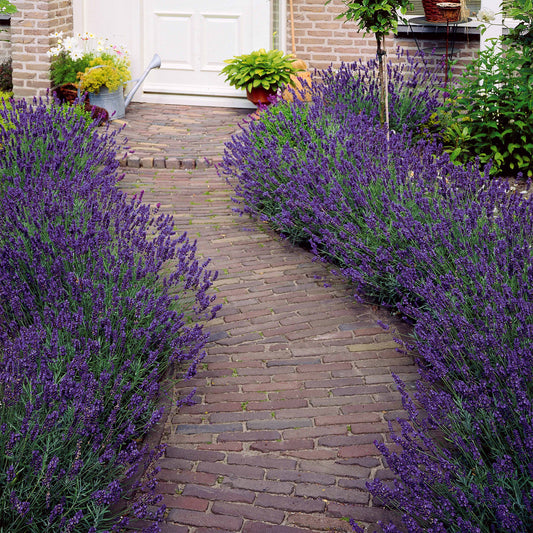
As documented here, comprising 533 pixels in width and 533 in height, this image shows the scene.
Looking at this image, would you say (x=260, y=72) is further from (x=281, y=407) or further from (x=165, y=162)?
(x=281, y=407)

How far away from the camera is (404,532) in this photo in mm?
3242

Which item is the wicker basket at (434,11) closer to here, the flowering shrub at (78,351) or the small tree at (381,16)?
the small tree at (381,16)

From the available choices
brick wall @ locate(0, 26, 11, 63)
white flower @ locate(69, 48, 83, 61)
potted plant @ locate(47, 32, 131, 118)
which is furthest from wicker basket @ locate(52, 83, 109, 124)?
brick wall @ locate(0, 26, 11, 63)

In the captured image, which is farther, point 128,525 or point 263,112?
point 263,112

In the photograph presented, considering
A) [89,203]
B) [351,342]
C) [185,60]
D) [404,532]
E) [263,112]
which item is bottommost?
[404,532]

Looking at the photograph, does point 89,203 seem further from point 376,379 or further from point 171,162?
point 171,162

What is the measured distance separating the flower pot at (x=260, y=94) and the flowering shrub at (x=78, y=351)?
4.41 metres

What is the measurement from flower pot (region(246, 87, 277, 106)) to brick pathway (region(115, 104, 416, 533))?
4.10 meters

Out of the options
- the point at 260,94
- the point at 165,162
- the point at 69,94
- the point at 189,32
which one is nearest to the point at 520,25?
the point at 260,94

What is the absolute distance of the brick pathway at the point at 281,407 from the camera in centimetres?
349

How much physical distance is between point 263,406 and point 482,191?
2293 mm

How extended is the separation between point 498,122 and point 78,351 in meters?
5.58

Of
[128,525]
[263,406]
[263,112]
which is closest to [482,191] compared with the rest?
[263,406]

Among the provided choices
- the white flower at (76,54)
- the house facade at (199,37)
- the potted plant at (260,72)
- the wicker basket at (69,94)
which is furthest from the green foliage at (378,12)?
the white flower at (76,54)
